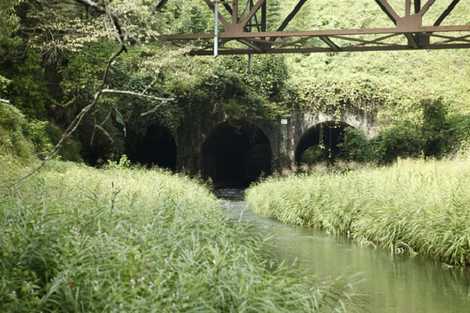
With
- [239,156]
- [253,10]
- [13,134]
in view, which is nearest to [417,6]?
[253,10]

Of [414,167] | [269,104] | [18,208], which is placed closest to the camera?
[18,208]

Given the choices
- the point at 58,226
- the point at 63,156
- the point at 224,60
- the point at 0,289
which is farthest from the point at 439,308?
the point at 224,60

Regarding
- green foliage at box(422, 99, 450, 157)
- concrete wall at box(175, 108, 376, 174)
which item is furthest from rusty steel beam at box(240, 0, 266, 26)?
green foliage at box(422, 99, 450, 157)

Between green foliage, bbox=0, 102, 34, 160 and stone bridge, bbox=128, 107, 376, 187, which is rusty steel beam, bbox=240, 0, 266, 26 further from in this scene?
stone bridge, bbox=128, 107, 376, 187

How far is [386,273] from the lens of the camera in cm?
752

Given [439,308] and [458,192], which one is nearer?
[439,308]

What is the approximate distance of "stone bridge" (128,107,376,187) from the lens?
22.4 metres

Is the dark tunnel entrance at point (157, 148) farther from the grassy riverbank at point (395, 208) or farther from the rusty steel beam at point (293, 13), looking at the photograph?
the grassy riverbank at point (395, 208)

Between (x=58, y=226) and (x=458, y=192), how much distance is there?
18.8 feet

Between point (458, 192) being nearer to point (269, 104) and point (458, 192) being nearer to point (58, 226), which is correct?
point (58, 226)

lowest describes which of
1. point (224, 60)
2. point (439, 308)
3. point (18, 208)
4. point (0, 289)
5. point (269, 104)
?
point (439, 308)

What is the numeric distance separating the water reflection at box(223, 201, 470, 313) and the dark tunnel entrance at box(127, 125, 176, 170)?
16478 mm

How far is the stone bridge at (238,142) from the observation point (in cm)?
2236

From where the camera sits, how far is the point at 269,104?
22.1m
